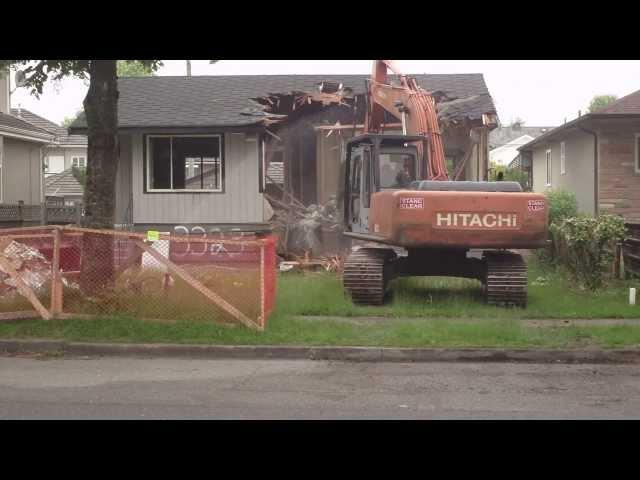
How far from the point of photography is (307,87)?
72.9ft

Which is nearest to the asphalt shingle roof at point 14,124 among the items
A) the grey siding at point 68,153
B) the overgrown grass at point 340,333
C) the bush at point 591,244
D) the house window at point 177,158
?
the house window at point 177,158

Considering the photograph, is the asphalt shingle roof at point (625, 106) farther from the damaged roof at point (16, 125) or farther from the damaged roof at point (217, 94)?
the damaged roof at point (16, 125)

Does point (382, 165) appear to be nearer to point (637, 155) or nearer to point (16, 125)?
point (637, 155)

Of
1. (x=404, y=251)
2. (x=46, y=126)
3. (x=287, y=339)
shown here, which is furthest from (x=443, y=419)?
(x=46, y=126)

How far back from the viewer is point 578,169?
2188 cm

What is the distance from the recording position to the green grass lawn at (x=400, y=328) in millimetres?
10016

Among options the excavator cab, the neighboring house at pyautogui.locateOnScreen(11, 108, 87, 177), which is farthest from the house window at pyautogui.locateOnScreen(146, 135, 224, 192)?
the neighboring house at pyautogui.locateOnScreen(11, 108, 87, 177)

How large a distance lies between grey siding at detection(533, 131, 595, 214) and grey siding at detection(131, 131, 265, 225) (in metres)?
8.11

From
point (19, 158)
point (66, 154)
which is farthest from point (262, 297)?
point (66, 154)

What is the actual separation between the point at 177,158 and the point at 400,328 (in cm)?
1131

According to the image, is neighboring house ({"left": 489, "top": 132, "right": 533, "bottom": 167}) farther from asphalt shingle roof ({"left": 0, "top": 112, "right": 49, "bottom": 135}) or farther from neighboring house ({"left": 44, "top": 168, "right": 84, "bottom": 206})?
asphalt shingle roof ({"left": 0, "top": 112, "right": 49, "bottom": 135})

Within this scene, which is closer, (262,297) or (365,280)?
(262,297)

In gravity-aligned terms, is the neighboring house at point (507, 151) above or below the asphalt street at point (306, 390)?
above

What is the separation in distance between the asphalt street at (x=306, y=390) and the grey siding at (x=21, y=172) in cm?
1624
